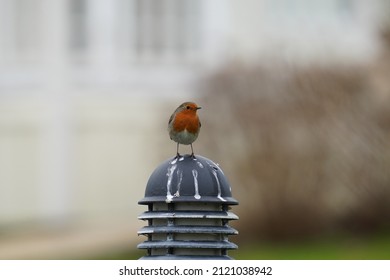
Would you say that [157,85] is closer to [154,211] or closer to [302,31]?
[302,31]

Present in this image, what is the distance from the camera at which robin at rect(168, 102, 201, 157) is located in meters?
6.69

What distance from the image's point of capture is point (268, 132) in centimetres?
1823

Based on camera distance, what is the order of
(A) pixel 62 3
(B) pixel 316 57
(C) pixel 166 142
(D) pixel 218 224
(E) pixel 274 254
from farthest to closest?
1. (A) pixel 62 3
2. (B) pixel 316 57
3. (C) pixel 166 142
4. (E) pixel 274 254
5. (D) pixel 218 224

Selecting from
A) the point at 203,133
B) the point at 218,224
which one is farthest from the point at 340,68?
the point at 218,224

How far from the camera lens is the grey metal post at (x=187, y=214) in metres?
5.49

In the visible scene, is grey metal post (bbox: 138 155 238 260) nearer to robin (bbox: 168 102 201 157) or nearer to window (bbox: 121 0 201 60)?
robin (bbox: 168 102 201 157)

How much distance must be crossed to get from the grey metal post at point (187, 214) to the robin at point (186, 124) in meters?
1.06

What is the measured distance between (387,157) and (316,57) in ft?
8.46

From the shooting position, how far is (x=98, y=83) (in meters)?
21.8

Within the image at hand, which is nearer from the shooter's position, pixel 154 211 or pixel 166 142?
pixel 154 211

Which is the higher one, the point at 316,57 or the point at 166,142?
the point at 316,57

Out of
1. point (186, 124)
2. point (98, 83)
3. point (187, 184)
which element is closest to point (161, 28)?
point (98, 83)

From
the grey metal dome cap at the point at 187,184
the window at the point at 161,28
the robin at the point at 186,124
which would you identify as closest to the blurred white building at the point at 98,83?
the window at the point at 161,28

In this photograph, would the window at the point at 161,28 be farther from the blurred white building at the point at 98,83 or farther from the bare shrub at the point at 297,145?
→ the bare shrub at the point at 297,145
